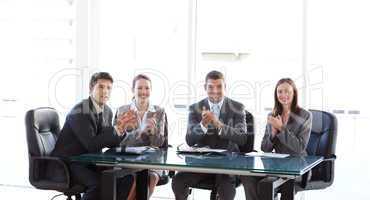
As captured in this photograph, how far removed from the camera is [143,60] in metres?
5.55

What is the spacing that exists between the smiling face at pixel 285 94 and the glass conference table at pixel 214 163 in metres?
0.61

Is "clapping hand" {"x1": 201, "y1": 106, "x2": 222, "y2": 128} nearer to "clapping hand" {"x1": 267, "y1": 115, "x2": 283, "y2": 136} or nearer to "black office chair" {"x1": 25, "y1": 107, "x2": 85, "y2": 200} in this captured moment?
"clapping hand" {"x1": 267, "y1": 115, "x2": 283, "y2": 136}

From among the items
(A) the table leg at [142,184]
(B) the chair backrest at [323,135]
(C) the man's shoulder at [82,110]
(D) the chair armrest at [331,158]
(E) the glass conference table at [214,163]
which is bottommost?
(A) the table leg at [142,184]

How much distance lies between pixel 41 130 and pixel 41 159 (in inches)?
12.2

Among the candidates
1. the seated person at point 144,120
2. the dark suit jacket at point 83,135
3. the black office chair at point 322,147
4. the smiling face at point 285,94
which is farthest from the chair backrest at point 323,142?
the dark suit jacket at point 83,135

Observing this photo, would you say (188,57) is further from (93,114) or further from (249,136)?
(93,114)

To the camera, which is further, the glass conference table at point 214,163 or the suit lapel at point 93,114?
the suit lapel at point 93,114

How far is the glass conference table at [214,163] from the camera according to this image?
299 centimetres

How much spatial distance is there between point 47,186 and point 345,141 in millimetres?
2961

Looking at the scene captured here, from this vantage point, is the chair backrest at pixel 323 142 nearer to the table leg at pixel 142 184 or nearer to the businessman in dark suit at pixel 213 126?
the businessman in dark suit at pixel 213 126

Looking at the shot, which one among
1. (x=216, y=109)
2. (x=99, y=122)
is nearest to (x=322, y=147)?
(x=216, y=109)

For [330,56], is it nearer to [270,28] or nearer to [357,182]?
[270,28]

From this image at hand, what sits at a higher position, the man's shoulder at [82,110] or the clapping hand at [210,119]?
the man's shoulder at [82,110]

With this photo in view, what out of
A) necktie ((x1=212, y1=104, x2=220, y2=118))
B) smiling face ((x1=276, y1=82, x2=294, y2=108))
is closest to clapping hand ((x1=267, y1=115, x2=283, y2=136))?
smiling face ((x1=276, y1=82, x2=294, y2=108))
